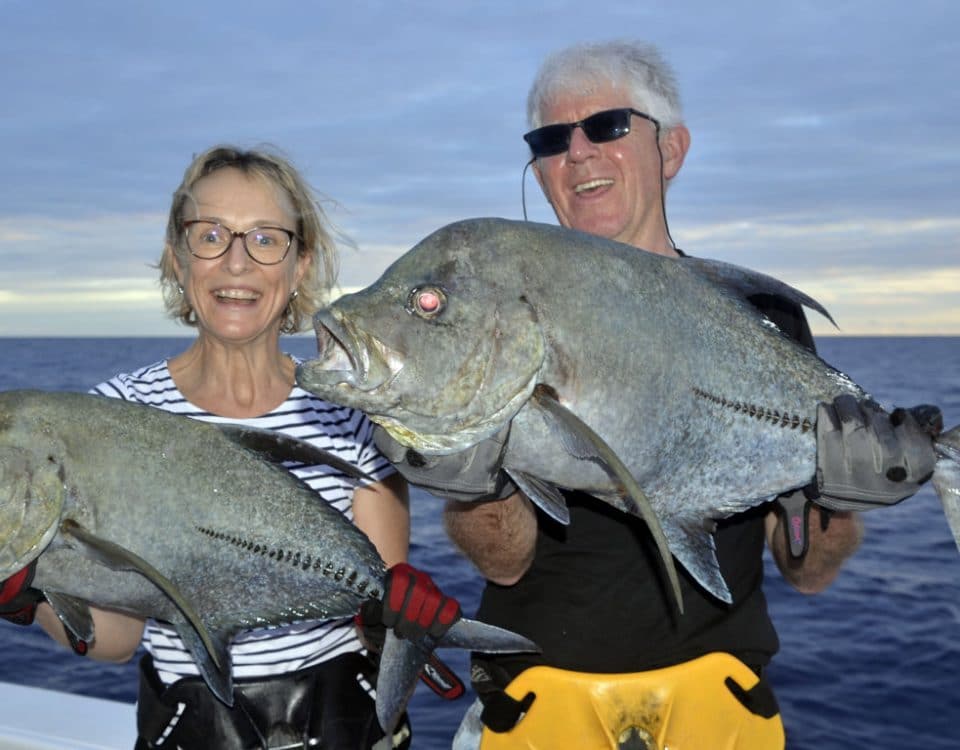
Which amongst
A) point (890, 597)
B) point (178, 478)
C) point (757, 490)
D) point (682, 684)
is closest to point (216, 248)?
point (178, 478)

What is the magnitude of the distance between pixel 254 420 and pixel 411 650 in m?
1.05

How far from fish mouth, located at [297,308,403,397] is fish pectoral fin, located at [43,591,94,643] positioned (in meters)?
1.25

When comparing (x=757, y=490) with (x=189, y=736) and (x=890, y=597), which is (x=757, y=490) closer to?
(x=189, y=736)

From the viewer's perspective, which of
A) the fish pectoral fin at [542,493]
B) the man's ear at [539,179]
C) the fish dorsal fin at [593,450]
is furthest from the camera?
the man's ear at [539,179]

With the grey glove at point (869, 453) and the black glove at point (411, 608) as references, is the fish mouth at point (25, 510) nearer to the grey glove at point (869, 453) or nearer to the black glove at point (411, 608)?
the black glove at point (411, 608)

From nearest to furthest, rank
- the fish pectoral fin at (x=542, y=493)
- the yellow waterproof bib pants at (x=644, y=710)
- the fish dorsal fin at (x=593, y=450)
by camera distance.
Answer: the fish dorsal fin at (x=593, y=450) → the fish pectoral fin at (x=542, y=493) → the yellow waterproof bib pants at (x=644, y=710)

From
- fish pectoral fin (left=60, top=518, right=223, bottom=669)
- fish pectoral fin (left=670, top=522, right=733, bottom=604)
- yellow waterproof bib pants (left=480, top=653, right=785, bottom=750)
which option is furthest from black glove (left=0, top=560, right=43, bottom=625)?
fish pectoral fin (left=670, top=522, right=733, bottom=604)

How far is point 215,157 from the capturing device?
11.7 feet

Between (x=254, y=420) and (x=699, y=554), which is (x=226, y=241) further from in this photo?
(x=699, y=554)

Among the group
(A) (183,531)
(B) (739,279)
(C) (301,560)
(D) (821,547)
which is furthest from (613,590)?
(A) (183,531)

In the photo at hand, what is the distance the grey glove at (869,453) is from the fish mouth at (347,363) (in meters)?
1.28

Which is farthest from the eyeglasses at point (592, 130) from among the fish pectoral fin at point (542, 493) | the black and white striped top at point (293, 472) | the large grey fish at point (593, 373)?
the fish pectoral fin at point (542, 493)

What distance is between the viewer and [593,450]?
2246 mm

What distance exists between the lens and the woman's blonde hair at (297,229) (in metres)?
3.53
